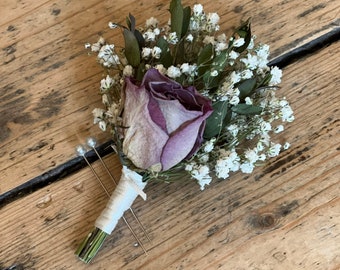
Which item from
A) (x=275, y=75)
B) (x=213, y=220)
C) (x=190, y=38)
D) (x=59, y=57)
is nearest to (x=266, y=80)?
(x=275, y=75)

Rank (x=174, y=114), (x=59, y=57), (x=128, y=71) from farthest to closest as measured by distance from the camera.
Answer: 1. (x=59, y=57)
2. (x=128, y=71)
3. (x=174, y=114)

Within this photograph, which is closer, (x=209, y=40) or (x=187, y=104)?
(x=187, y=104)

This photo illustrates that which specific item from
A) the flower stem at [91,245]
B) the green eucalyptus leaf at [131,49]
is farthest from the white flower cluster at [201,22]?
the flower stem at [91,245]

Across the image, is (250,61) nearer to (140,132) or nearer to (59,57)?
(140,132)

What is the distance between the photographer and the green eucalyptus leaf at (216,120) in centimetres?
A: 83

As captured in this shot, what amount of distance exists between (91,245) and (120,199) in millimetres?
87

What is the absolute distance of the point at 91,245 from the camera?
89 centimetres

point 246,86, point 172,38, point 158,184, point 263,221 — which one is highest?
point 172,38

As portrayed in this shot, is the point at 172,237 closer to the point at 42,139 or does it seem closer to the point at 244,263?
the point at 244,263

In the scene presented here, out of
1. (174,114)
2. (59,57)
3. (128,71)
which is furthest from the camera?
(59,57)

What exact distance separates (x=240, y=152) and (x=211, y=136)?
0.35 ft

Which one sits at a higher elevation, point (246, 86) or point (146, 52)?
point (146, 52)

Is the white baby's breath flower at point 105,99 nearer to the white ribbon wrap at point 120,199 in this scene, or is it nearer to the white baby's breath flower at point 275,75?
the white ribbon wrap at point 120,199

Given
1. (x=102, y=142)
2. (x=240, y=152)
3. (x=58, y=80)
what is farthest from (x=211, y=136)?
(x=58, y=80)
